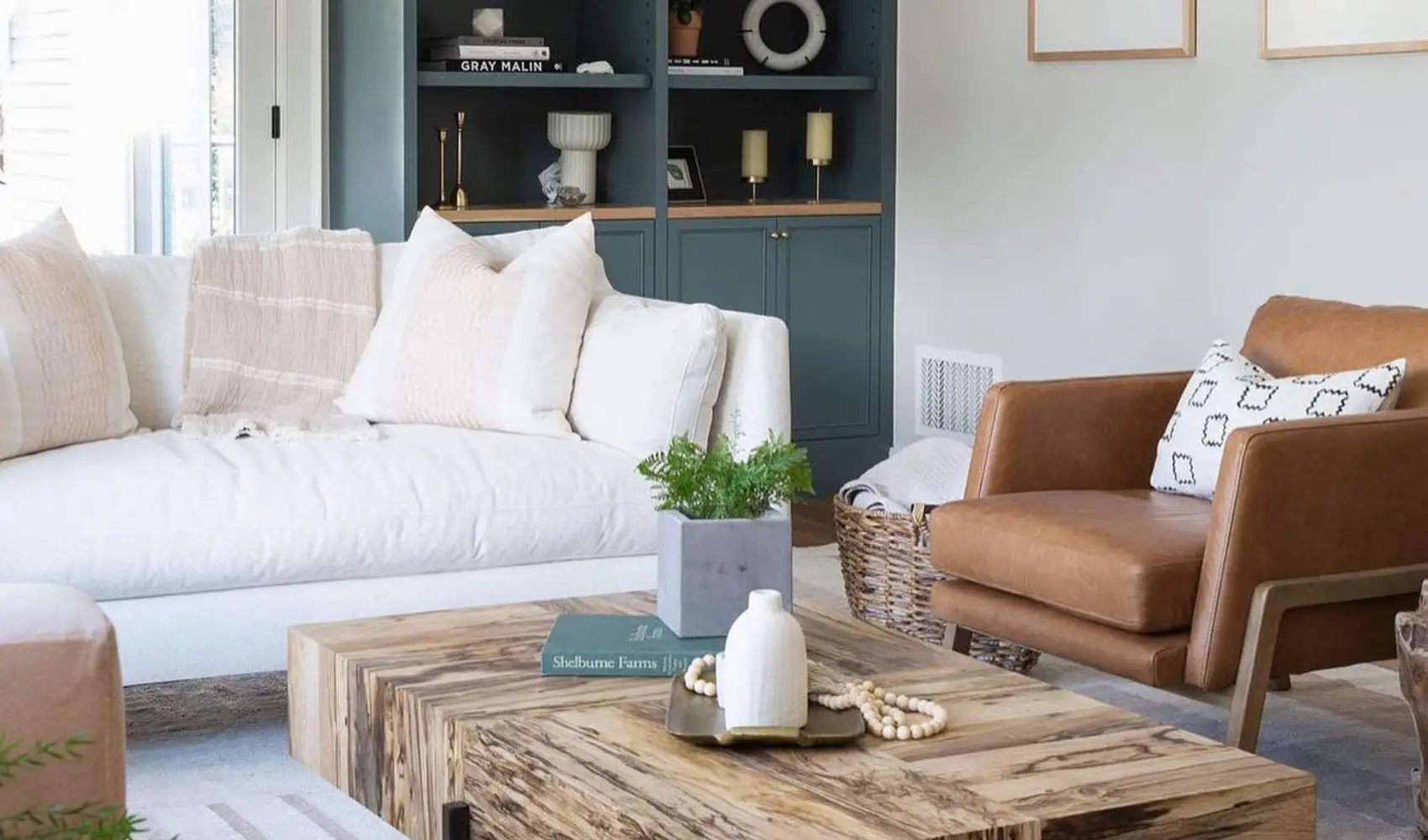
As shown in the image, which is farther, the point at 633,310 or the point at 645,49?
the point at 645,49

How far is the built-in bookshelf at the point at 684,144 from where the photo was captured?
5156mm

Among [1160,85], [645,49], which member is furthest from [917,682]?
→ [645,49]

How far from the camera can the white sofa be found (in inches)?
121

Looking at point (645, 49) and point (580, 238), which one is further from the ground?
point (645, 49)

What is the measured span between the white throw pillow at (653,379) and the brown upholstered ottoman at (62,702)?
5.94 feet

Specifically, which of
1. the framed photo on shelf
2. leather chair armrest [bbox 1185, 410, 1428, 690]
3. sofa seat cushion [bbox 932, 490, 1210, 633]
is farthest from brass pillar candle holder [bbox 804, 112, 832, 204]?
leather chair armrest [bbox 1185, 410, 1428, 690]

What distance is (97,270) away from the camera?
12.0 feet

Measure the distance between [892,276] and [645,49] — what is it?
3.52 ft

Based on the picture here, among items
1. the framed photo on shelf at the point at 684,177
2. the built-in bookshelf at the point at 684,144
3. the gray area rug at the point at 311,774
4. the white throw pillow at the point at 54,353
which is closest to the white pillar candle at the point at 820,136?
the built-in bookshelf at the point at 684,144

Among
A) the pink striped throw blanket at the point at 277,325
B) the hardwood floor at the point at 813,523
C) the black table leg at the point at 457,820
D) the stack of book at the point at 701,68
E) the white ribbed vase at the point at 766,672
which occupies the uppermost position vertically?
the stack of book at the point at 701,68

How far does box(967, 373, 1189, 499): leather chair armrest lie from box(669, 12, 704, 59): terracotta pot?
236cm

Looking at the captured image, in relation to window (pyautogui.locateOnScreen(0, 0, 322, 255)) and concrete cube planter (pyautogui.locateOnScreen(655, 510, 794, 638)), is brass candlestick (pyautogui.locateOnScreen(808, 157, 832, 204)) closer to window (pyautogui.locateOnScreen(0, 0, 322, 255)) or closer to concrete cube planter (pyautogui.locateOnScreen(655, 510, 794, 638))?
window (pyautogui.locateOnScreen(0, 0, 322, 255))

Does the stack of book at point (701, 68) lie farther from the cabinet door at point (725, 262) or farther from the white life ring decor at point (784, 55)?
the cabinet door at point (725, 262)

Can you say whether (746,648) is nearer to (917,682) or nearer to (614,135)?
(917,682)
